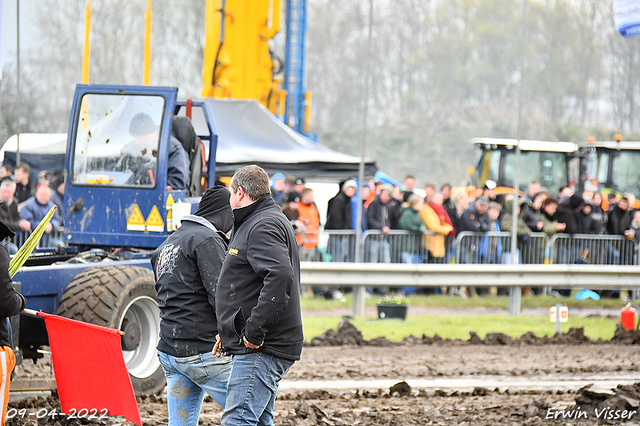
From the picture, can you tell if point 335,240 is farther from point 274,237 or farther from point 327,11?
point 327,11

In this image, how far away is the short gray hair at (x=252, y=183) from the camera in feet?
15.7

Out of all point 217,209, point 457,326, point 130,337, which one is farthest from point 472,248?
point 217,209

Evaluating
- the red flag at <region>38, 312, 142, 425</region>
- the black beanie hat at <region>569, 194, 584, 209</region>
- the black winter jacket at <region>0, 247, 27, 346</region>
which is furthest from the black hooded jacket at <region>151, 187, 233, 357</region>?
the black beanie hat at <region>569, 194, 584, 209</region>

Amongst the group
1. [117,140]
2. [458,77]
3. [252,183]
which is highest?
[458,77]

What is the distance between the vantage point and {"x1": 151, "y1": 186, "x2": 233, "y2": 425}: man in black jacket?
507 cm

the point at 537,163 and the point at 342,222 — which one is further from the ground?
the point at 537,163

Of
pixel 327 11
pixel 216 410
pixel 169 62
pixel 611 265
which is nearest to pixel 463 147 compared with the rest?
pixel 327 11

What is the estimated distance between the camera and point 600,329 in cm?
1272

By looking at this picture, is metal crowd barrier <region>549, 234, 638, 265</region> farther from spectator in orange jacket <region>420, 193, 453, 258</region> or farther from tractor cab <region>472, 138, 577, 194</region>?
tractor cab <region>472, 138, 577, 194</region>

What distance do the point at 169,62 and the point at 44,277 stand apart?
3463cm

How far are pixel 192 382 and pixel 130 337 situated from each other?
235 cm

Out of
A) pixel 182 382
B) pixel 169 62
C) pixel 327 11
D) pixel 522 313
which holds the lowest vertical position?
pixel 522 313

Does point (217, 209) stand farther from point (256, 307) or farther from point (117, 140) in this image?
point (117, 140)

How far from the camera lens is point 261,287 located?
4633 mm
